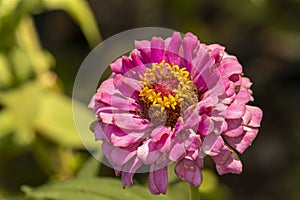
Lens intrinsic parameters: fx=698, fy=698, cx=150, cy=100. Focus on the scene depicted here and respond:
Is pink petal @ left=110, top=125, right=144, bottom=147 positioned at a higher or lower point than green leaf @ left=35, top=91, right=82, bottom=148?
higher

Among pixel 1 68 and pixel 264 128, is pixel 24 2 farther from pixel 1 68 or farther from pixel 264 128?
pixel 264 128

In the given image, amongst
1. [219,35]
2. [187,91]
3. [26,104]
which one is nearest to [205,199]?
[26,104]

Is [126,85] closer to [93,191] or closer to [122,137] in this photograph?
[122,137]

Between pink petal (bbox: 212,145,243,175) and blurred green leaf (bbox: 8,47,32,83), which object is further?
blurred green leaf (bbox: 8,47,32,83)

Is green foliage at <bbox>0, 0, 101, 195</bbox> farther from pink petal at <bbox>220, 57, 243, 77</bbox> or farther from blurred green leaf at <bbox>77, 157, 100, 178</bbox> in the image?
pink petal at <bbox>220, 57, 243, 77</bbox>

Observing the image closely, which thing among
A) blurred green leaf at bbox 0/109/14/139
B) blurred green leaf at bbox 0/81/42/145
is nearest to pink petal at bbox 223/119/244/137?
blurred green leaf at bbox 0/81/42/145

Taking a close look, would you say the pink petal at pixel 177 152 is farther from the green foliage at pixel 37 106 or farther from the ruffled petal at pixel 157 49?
the green foliage at pixel 37 106

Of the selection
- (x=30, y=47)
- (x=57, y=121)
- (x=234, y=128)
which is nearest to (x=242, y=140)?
(x=234, y=128)
